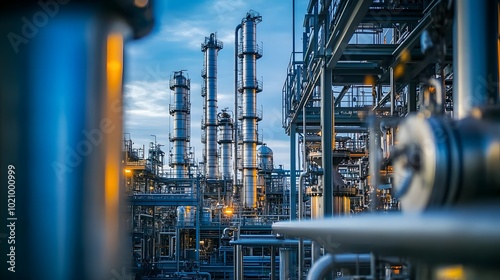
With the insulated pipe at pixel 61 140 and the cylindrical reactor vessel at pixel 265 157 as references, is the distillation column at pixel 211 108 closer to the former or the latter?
the cylindrical reactor vessel at pixel 265 157

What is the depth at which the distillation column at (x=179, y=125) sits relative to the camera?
951 inches

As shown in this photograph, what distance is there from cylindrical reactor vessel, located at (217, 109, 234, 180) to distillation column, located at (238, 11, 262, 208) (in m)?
2.68

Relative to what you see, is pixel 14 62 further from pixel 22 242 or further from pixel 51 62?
pixel 22 242

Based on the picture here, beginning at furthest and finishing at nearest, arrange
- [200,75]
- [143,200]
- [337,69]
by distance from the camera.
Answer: [200,75], [143,200], [337,69]

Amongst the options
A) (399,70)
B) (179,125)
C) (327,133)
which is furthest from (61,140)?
(179,125)

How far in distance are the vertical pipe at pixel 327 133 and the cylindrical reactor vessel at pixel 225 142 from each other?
1670cm

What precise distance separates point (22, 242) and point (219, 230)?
851 inches

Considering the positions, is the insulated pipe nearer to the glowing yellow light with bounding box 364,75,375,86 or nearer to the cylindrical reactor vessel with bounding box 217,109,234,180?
the glowing yellow light with bounding box 364,75,375,86

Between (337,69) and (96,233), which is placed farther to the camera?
(337,69)

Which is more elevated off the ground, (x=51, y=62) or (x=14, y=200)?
(x=51, y=62)

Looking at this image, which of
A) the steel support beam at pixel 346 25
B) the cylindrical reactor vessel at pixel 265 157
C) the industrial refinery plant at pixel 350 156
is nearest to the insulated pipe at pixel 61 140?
the industrial refinery plant at pixel 350 156

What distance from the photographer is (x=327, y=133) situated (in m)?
Answer: 7.96

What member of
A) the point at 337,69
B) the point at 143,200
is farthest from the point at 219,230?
the point at 337,69

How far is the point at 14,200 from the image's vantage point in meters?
0.89
